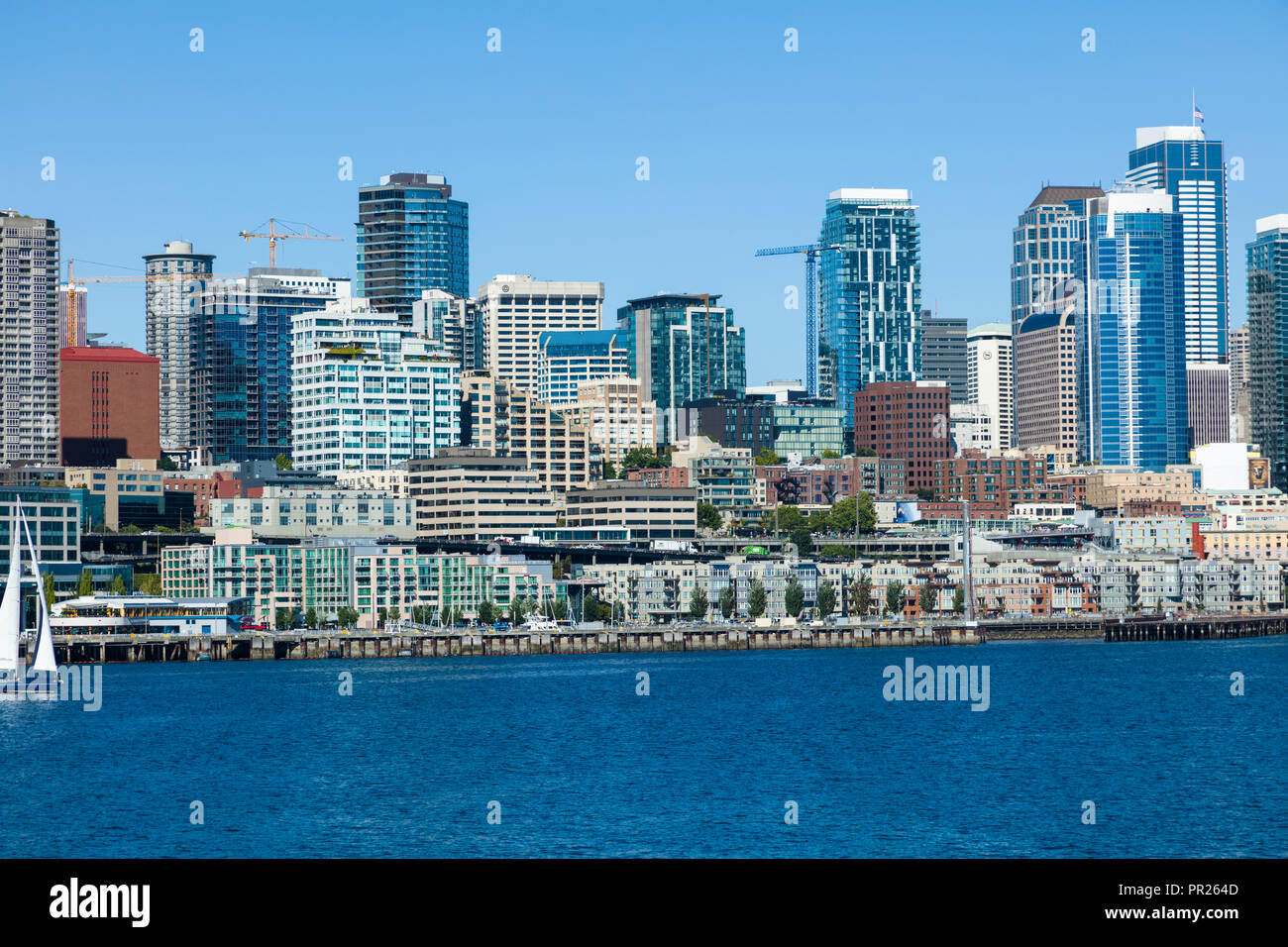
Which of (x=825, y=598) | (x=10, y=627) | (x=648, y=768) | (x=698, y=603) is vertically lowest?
(x=698, y=603)

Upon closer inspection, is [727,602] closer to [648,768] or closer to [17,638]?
[17,638]

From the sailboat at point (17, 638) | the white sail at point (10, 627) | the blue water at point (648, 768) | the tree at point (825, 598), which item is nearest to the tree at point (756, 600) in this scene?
the tree at point (825, 598)

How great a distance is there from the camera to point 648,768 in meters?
56.9

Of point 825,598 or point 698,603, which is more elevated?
point 825,598

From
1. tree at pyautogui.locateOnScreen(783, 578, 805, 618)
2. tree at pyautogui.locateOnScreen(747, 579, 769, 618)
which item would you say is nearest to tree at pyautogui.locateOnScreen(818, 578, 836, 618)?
tree at pyautogui.locateOnScreen(783, 578, 805, 618)

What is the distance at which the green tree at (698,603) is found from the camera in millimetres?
154375

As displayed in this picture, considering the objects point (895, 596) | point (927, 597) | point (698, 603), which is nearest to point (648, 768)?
point (698, 603)

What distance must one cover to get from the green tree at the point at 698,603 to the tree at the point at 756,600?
3.49 m

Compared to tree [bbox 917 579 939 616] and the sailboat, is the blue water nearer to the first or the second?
the sailboat

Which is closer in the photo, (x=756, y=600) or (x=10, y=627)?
(x=10, y=627)

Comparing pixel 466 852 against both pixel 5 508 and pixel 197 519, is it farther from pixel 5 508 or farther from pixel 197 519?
pixel 197 519

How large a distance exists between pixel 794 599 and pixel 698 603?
775 cm

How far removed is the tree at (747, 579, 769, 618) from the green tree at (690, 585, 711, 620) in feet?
11.5

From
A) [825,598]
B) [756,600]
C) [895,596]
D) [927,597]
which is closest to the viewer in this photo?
[756,600]
